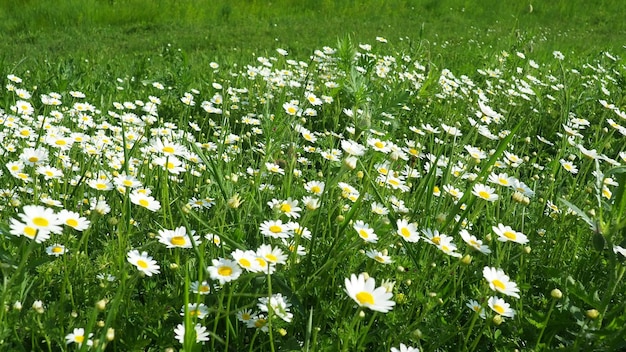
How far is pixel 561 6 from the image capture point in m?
11.7

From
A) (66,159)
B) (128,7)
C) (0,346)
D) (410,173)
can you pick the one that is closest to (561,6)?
(128,7)

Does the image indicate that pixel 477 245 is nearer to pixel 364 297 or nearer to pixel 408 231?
pixel 408 231

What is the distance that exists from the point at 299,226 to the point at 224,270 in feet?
1.21

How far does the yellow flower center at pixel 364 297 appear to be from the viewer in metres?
1.17

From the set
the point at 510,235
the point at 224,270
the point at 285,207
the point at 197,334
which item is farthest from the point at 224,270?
the point at 510,235

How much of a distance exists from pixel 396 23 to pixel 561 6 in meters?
4.49

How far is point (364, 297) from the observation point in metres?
1.18

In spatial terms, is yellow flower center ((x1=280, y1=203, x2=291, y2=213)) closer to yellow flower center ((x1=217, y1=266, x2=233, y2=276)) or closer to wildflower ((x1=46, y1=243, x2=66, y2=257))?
yellow flower center ((x1=217, y1=266, x2=233, y2=276))

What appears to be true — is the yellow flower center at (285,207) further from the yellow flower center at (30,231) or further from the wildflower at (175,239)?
the yellow flower center at (30,231)

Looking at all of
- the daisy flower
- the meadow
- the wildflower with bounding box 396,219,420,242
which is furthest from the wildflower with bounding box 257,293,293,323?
the daisy flower

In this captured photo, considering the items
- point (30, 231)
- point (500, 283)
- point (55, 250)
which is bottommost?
point (55, 250)

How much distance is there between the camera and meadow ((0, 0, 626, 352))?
1.38m

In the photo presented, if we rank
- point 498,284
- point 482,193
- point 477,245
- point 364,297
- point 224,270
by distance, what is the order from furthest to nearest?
point 482,193
point 477,245
point 498,284
point 224,270
point 364,297

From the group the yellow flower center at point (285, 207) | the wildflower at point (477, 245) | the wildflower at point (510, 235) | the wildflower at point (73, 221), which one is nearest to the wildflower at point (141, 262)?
the wildflower at point (73, 221)
